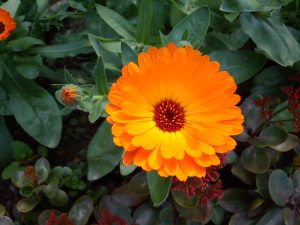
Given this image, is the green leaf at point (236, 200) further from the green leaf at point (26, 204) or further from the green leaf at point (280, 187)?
the green leaf at point (26, 204)

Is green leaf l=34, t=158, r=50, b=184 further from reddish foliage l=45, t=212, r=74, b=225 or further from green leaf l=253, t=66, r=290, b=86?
green leaf l=253, t=66, r=290, b=86

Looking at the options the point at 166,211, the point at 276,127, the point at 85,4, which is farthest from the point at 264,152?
the point at 85,4

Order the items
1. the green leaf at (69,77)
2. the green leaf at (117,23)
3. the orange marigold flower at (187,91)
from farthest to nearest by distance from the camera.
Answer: the green leaf at (117,23)
the green leaf at (69,77)
the orange marigold flower at (187,91)

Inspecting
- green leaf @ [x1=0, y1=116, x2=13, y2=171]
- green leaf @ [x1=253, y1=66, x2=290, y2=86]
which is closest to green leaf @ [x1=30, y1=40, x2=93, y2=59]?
green leaf @ [x1=0, y1=116, x2=13, y2=171]

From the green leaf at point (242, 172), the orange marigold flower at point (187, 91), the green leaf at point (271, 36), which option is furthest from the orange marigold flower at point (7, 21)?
the green leaf at point (242, 172)

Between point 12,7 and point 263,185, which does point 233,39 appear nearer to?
point 263,185

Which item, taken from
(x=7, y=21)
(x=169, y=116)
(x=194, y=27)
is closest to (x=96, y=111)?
(x=169, y=116)
